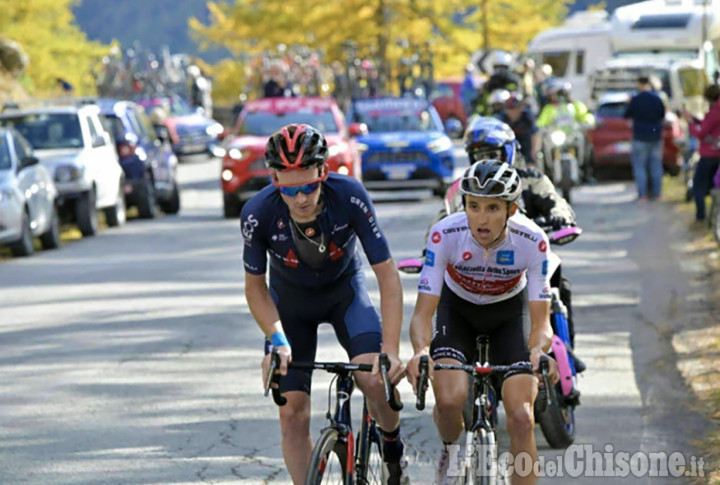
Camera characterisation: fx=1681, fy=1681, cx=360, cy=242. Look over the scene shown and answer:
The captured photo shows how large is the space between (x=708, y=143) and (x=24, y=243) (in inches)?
329

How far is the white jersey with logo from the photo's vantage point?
708 centimetres

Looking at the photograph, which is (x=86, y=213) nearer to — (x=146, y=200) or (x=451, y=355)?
(x=146, y=200)

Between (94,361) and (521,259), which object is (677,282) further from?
(521,259)

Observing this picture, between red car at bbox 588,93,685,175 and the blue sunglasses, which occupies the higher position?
the blue sunglasses

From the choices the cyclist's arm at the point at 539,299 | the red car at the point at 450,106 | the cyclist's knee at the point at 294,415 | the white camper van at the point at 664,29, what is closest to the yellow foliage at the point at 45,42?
the red car at the point at 450,106

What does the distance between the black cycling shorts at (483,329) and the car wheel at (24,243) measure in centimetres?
1299

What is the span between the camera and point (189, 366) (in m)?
11.7

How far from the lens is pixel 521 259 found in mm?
7152

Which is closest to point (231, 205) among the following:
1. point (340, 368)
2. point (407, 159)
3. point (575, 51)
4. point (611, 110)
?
point (407, 159)

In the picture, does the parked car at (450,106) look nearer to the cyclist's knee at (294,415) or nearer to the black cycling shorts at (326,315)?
the black cycling shorts at (326,315)

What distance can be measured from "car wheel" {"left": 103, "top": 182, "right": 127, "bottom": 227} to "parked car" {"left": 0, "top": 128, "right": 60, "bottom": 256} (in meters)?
3.25

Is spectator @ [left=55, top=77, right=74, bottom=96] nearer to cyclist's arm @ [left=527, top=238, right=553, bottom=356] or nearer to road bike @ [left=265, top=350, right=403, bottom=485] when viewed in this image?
cyclist's arm @ [left=527, top=238, right=553, bottom=356]

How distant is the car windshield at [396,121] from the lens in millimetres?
28641

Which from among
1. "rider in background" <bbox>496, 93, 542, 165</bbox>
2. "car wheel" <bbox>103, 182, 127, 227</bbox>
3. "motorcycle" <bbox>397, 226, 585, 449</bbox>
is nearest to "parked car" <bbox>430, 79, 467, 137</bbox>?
"car wheel" <bbox>103, 182, 127, 227</bbox>
